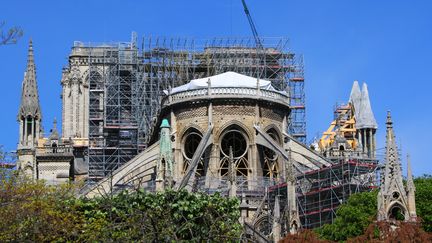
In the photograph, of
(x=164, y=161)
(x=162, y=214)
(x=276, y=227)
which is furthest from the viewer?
(x=164, y=161)

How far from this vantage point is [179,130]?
78.2m

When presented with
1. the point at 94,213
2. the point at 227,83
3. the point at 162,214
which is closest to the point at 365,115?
the point at 227,83

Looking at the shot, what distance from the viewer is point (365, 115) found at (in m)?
93.4

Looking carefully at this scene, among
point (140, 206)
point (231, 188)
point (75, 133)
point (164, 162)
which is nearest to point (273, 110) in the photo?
point (164, 162)

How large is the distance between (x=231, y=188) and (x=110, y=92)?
32.4m

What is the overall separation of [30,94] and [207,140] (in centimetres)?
1805

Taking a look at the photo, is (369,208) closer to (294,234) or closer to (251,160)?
(294,234)

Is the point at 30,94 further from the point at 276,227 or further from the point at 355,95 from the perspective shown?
the point at 276,227

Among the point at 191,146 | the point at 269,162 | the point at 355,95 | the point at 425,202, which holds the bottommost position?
the point at 425,202

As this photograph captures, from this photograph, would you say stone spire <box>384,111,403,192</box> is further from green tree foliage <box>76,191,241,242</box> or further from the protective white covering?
the protective white covering

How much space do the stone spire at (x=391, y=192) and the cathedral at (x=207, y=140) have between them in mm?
44

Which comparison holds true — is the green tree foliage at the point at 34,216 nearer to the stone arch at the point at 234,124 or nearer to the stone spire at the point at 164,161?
the stone spire at the point at 164,161

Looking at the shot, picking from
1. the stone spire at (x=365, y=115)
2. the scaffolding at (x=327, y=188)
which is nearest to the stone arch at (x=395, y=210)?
the scaffolding at (x=327, y=188)

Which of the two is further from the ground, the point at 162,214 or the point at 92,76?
the point at 92,76
